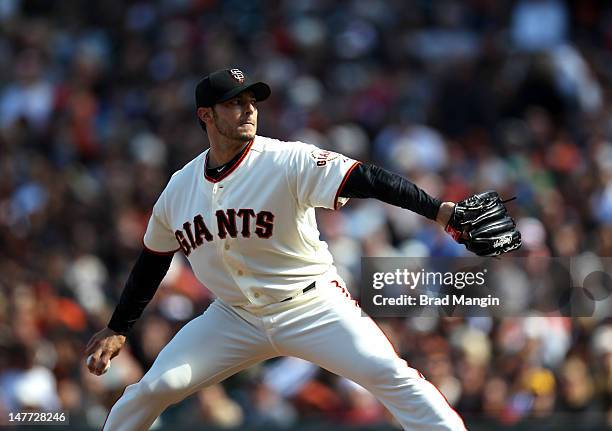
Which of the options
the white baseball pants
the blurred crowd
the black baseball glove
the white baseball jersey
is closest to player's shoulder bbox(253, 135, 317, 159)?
the white baseball jersey

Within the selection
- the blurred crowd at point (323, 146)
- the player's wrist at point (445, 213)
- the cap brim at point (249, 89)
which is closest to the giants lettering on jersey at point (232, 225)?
the cap brim at point (249, 89)

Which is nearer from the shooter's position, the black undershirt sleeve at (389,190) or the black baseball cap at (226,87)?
the black undershirt sleeve at (389,190)

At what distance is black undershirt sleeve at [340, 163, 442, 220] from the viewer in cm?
477

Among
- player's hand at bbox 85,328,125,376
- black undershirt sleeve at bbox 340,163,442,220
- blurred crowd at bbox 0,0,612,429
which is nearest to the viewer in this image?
black undershirt sleeve at bbox 340,163,442,220

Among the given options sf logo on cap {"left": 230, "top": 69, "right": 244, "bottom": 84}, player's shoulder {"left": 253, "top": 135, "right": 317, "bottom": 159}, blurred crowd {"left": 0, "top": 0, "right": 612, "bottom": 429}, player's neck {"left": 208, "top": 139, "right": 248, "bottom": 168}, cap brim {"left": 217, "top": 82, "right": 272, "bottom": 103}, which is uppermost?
sf logo on cap {"left": 230, "top": 69, "right": 244, "bottom": 84}

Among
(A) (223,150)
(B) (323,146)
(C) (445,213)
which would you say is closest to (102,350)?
(A) (223,150)

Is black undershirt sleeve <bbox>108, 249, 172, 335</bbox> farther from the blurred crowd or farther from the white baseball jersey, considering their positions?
the blurred crowd

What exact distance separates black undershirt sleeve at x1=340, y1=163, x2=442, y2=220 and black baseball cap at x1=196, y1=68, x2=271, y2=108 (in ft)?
2.15

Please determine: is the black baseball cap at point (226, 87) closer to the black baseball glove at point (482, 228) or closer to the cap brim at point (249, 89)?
the cap brim at point (249, 89)

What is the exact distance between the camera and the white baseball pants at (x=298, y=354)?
195 inches

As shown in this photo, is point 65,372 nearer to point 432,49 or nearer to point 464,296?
point 464,296

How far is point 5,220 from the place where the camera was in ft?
35.4

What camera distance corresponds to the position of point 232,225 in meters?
5.20

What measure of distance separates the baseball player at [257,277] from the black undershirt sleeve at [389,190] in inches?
4.0
